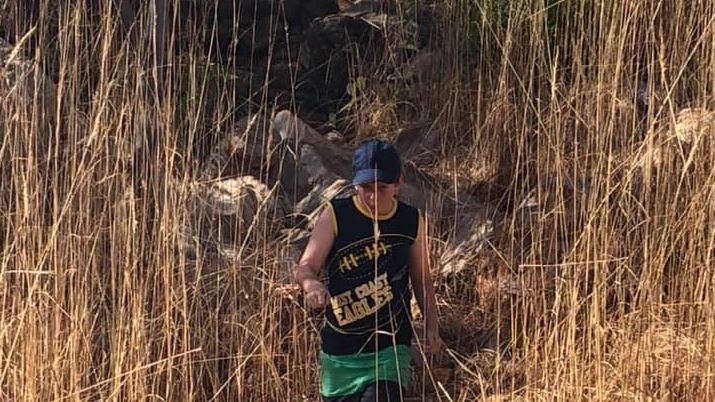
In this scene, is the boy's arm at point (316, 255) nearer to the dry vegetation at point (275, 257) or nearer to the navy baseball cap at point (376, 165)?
the navy baseball cap at point (376, 165)

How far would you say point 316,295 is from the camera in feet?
6.47

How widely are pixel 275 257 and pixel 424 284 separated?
1.86 feet

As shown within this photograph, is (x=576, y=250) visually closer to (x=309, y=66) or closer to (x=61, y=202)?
(x=61, y=202)

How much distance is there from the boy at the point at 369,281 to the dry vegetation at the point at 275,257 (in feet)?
0.67

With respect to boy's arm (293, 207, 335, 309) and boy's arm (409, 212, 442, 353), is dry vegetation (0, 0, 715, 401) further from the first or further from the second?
boy's arm (293, 207, 335, 309)

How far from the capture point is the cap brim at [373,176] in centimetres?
210

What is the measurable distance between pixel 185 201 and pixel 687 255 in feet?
3.63

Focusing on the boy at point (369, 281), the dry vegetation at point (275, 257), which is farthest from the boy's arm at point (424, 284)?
the dry vegetation at point (275, 257)

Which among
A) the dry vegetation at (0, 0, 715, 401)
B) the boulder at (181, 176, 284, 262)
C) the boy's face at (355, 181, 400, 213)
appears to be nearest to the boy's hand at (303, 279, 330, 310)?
the boy's face at (355, 181, 400, 213)

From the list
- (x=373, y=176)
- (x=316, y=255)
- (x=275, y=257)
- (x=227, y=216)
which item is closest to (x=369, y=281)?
(x=316, y=255)

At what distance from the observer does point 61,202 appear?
7.63 ft

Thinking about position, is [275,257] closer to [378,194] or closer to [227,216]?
[227,216]

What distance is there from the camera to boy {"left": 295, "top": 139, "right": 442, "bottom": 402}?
216 cm

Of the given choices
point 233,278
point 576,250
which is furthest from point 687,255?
point 233,278
